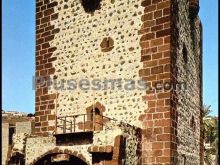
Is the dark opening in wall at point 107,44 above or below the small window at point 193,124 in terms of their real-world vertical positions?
above

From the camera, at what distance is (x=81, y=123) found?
441 inches

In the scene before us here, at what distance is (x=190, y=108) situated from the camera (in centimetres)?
1252

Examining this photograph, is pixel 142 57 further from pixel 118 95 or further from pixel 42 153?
pixel 42 153

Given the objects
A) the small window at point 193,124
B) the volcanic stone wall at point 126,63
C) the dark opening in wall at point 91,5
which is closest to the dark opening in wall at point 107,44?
the volcanic stone wall at point 126,63

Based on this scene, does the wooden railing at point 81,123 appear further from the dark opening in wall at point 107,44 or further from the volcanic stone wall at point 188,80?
the volcanic stone wall at point 188,80

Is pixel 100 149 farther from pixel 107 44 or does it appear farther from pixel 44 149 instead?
pixel 107 44

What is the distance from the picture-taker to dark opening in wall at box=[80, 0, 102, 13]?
11.7 meters

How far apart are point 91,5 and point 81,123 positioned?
359 centimetres

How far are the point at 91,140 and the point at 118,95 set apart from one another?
1.92 m

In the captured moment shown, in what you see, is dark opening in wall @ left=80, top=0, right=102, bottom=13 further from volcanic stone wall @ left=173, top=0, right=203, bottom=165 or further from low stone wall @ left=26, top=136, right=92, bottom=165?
low stone wall @ left=26, top=136, right=92, bottom=165

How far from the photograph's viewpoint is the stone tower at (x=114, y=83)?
9773 mm

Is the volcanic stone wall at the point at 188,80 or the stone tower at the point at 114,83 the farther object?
the volcanic stone wall at the point at 188,80

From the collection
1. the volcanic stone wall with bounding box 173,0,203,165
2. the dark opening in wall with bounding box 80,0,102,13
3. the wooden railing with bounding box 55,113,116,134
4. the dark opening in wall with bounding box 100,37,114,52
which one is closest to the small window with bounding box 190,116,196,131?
the volcanic stone wall with bounding box 173,0,203,165

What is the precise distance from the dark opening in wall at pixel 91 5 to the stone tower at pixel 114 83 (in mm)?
31
